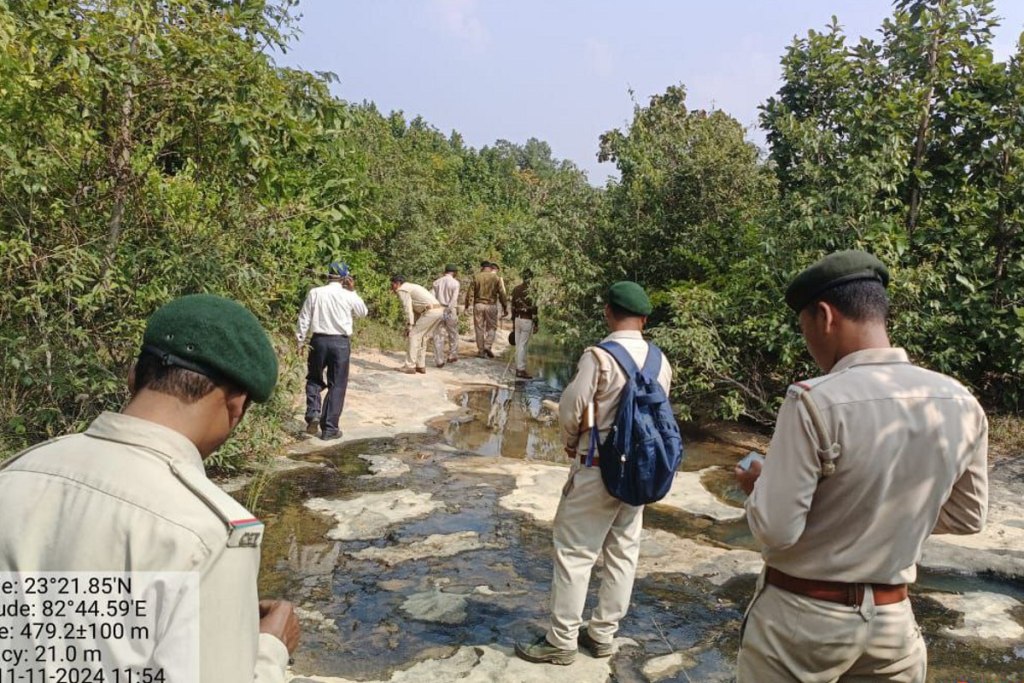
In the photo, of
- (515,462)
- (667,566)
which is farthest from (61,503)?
(515,462)

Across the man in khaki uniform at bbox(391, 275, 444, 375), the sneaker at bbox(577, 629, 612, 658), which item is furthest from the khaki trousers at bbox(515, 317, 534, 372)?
the sneaker at bbox(577, 629, 612, 658)

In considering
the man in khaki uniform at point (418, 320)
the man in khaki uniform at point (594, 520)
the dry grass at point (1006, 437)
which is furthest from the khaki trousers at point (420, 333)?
the man in khaki uniform at point (594, 520)

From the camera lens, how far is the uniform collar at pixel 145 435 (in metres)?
1.41

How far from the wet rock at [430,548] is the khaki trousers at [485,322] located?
352 inches

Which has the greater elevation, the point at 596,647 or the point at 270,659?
the point at 270,659

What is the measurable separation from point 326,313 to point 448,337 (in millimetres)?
5776

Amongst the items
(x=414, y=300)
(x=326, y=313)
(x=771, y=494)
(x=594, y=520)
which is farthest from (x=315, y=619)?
(x=414, y=300)

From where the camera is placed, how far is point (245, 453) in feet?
21.3

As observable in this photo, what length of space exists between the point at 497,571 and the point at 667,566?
115 cm

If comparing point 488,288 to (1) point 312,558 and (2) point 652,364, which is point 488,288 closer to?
(1) point 312,558

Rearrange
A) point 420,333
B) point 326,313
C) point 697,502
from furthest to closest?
point 420,333, point 326,313, point 697,502

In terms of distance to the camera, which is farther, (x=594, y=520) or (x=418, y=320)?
(x=418, y=320)

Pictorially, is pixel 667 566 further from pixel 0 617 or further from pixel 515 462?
pixel 0 617

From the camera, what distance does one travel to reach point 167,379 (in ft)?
4.85
